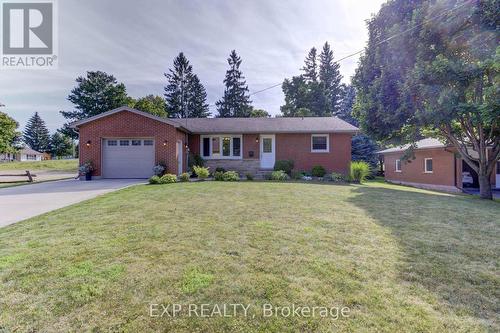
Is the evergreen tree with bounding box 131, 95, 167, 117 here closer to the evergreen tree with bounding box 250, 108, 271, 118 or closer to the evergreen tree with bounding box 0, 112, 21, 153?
the evergreen tree with bounding box 0, 112, 21, 153

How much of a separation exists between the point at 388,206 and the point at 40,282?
7918 mm

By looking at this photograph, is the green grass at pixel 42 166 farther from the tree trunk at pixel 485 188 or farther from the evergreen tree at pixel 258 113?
the tree trunk at pixel 485 188

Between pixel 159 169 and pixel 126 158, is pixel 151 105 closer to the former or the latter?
pixel 126 158

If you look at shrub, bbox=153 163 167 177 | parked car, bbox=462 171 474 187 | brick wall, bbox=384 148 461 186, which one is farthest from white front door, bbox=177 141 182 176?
parked car, bbox=462 171 474 187

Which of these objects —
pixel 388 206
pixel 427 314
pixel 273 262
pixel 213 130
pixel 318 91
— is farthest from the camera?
pixel 318 91

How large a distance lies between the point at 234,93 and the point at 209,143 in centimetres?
2739

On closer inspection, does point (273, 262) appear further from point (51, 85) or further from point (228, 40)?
point (51, 85)

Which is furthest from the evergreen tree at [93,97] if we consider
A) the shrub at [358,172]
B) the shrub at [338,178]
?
the shrub at [358,172]

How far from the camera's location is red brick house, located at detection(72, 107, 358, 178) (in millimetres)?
15109

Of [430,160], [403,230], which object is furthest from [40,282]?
[430,160]

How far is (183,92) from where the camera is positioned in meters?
43.8

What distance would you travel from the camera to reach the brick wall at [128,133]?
14914 millimetres

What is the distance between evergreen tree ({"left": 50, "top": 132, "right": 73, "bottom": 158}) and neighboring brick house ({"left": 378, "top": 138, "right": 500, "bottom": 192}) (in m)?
73.7

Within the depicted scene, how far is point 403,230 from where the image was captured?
502 centimetres
